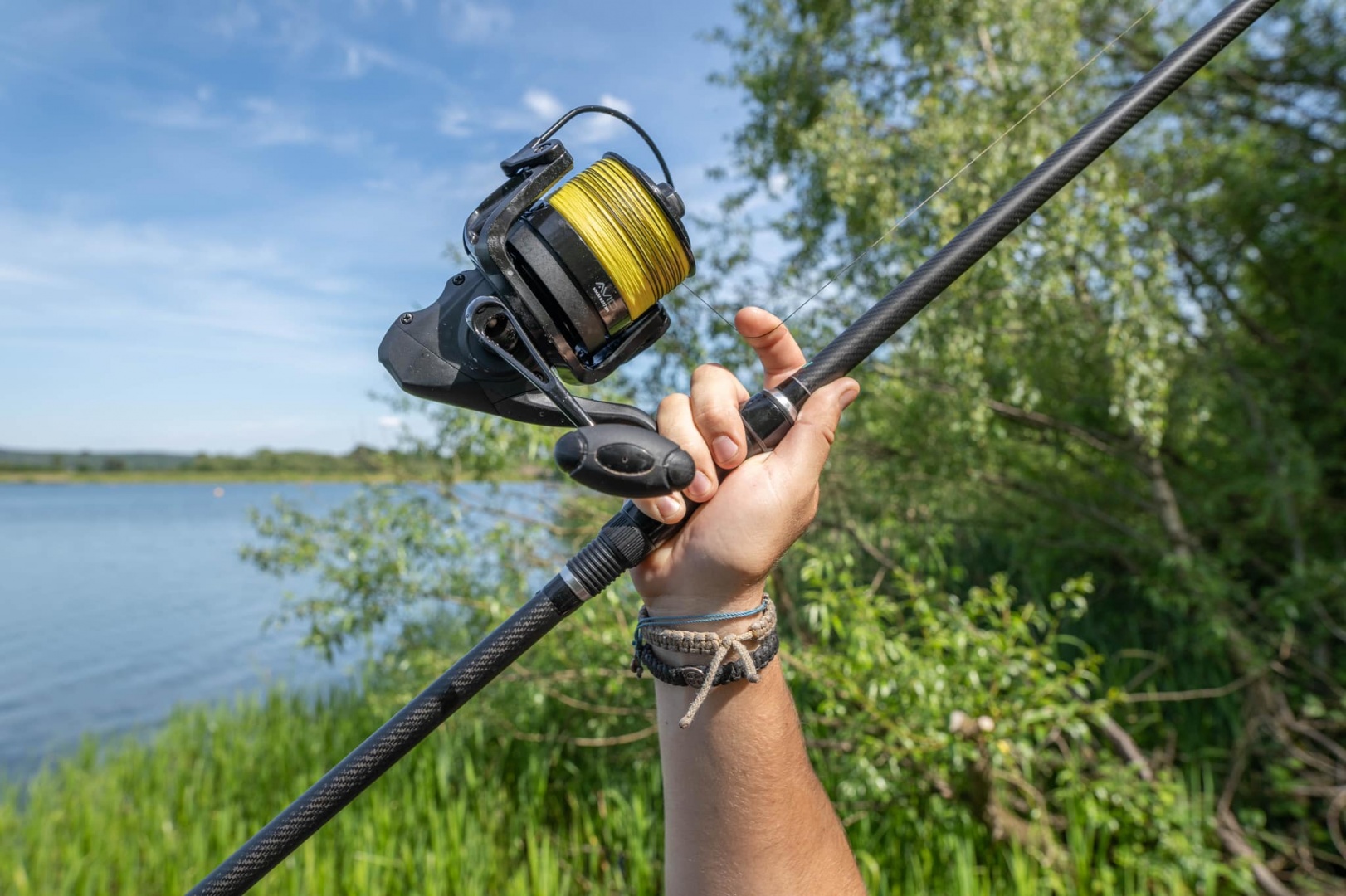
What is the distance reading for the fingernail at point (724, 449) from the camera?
1.16 metres

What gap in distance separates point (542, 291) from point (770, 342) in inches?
14.4

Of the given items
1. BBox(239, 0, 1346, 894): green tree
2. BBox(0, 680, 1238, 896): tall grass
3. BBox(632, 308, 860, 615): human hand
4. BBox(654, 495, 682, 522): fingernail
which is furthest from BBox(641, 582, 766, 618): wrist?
BBox(0, 680, 1238, 896): tall grass

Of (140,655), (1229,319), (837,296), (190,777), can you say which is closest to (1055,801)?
(837,296)

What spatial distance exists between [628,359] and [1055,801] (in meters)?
4.00

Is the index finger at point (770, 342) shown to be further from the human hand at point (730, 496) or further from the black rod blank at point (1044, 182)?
the black rod blank at point (1044, 182)

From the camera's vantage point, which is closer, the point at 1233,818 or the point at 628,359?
the point at 628,359

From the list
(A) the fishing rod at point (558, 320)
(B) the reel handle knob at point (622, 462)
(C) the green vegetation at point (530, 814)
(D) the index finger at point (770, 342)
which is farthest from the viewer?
(C) the green vegetation at point (530, 814)

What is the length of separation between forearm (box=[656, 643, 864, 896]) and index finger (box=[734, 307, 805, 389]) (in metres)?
0.45

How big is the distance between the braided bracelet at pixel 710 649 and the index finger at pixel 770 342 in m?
0.34

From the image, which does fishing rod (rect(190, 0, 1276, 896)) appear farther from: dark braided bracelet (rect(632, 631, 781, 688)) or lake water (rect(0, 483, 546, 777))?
lake water (rect(0, 483, 546, 777))

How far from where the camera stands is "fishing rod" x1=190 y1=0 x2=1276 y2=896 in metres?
1.10

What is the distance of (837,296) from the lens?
14.3ft

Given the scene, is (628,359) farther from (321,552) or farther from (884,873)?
(321,552)

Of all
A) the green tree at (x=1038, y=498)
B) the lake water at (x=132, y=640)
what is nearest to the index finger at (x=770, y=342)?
the green tree at (x=1038, y=498)
